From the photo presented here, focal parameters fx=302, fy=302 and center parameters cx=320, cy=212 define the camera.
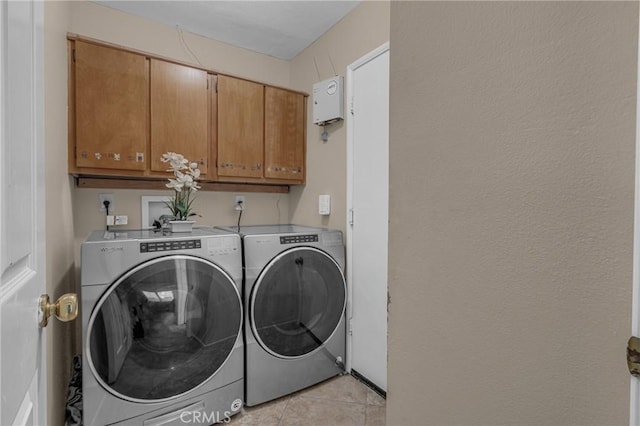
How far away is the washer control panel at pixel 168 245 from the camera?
1.42 m

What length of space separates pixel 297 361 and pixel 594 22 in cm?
193

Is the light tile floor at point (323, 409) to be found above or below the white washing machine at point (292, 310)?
below

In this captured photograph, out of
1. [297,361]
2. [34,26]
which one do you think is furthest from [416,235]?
[297,361]

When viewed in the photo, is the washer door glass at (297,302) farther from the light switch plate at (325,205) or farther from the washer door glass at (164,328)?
the light switch plate at (325,205)

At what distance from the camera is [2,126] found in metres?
0.40

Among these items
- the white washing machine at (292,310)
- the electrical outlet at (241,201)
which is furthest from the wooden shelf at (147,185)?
the white washing machine at (292,310)

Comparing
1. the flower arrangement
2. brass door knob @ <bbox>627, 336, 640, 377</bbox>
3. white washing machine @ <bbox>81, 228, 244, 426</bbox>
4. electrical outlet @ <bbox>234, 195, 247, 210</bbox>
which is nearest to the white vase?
the flower arrangement

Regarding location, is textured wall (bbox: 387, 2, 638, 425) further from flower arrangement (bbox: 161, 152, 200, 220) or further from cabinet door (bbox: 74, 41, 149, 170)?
cabinet door (bbox: 74, 41, 149, 170)

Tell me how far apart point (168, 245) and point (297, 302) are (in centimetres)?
80

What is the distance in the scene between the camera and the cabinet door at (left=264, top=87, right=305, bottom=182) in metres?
2.30

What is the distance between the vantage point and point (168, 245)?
1477 millimetres

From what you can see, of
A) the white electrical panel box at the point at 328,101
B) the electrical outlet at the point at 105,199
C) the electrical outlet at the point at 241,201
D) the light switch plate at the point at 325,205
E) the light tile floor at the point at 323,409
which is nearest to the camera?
the light tile floor at the point at 323,409

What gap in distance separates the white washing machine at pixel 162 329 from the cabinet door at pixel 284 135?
Answer: 0.87 m

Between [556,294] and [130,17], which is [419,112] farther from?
[130,17]
